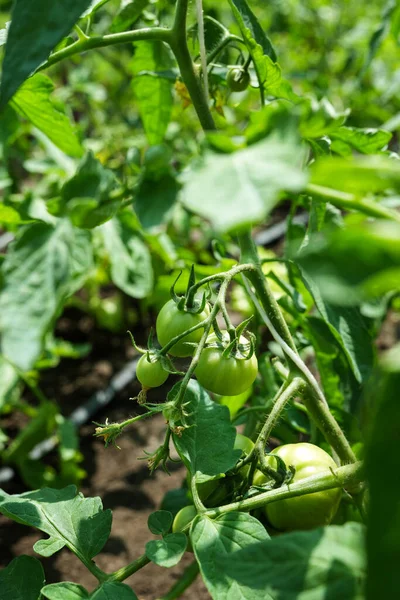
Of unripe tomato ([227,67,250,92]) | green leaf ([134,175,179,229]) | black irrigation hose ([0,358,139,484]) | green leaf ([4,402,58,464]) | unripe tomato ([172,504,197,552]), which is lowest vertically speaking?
black irrigation hose ([0,358,139,484])

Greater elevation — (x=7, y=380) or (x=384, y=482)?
(x=384, y=482)

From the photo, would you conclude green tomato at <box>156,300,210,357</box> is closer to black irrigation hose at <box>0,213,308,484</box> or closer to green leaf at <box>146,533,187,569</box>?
green leaf at <box>146,533,187,569</box>

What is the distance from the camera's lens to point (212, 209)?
371 millimetres

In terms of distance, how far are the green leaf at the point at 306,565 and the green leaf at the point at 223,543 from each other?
14cm

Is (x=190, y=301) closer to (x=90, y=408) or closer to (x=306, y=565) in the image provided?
(x=306, y=565)

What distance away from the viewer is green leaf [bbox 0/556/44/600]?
0.77 metres

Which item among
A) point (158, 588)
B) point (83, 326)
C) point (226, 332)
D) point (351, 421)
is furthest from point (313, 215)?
point (83, 326)

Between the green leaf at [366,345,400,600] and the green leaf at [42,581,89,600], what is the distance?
0.46 metres

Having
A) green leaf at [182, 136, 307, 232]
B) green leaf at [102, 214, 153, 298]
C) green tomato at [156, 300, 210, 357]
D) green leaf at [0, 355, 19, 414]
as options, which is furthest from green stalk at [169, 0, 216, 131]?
green leaf at [0, 355, 19, 414]

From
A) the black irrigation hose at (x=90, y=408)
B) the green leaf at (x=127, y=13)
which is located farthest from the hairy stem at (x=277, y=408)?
the black irrigation hose at (x=90, y=408)

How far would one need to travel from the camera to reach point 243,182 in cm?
40

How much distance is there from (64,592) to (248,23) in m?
0.81

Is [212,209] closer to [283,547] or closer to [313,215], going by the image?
[283,547]

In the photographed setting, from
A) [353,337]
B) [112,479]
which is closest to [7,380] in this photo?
[112,479]
